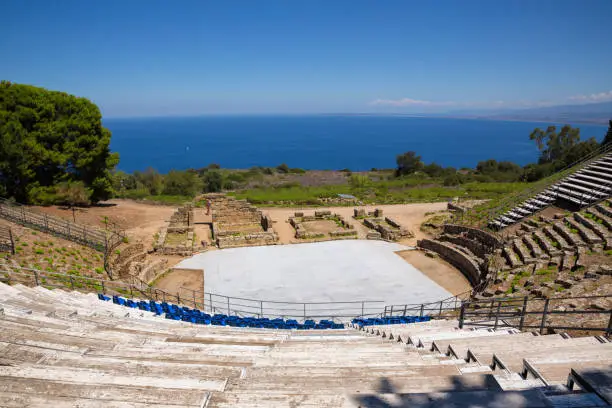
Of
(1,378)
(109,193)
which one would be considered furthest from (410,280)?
(109,193)

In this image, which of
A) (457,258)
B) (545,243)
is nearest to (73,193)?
(457,258)

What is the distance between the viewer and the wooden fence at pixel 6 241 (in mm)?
14923

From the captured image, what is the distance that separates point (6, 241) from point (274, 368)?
16480mm

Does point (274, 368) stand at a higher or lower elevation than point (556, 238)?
higher

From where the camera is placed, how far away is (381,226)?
955 inches

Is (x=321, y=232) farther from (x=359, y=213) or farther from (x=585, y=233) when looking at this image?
(x=585, y=233)

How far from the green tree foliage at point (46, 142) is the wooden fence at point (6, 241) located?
25.4 ft

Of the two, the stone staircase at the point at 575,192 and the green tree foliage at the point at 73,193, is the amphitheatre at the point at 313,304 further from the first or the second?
the green tree foliage at the point at 73,193

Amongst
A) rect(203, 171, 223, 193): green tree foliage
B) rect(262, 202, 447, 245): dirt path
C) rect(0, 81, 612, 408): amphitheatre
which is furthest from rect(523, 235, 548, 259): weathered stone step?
rect(203, 171, 223, 193): green tree foliage

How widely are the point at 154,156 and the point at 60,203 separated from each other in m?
140

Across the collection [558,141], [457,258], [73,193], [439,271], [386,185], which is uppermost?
[558,141]

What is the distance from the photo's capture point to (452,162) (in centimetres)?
13112

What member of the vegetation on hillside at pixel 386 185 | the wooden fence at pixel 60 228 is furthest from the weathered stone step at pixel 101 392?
the vegetation on hillside at pixel 386 185

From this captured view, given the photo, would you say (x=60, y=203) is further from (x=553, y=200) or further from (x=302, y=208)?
(x=553, y=200)
